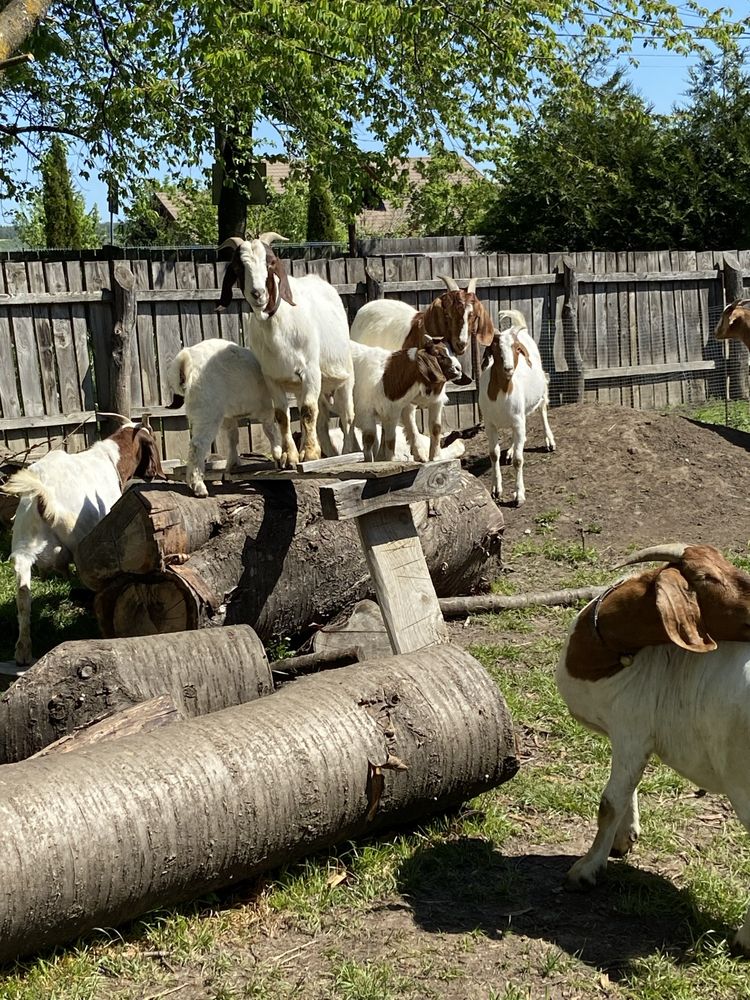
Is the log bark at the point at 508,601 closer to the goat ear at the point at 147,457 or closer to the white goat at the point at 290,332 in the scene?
the white goat at the point at 290,332

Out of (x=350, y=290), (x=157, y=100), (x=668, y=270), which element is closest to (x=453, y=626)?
(x=350, y=290)

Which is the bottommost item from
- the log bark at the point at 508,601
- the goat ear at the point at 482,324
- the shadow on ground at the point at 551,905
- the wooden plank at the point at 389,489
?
the shadow on ground at the point at 551,905

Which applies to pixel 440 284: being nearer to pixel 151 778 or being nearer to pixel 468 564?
pixel 468 564

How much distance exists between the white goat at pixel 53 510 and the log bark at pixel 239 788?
8.67ft

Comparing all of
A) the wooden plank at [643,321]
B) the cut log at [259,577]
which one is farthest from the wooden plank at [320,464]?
the wooden plank at [643,321]

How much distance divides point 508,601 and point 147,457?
282 centimetres

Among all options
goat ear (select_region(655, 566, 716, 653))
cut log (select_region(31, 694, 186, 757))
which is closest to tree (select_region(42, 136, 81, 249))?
cut log (select_region(31, 694, 186, 757))

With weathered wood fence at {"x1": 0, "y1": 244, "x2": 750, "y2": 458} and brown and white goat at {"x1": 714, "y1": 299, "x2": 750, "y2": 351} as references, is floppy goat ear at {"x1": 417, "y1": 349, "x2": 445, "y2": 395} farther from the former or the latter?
brown and white goat at {"x1": 714, "y1": 299, "x2": 750, "y2": 351}

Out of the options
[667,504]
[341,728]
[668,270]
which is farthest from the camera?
[668,270]

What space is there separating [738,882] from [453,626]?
3386mm

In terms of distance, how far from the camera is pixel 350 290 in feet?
40.8

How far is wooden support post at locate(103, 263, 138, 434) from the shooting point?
1070 centimetres

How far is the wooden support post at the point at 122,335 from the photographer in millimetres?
10695

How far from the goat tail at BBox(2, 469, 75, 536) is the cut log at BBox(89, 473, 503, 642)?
1.86 feet
